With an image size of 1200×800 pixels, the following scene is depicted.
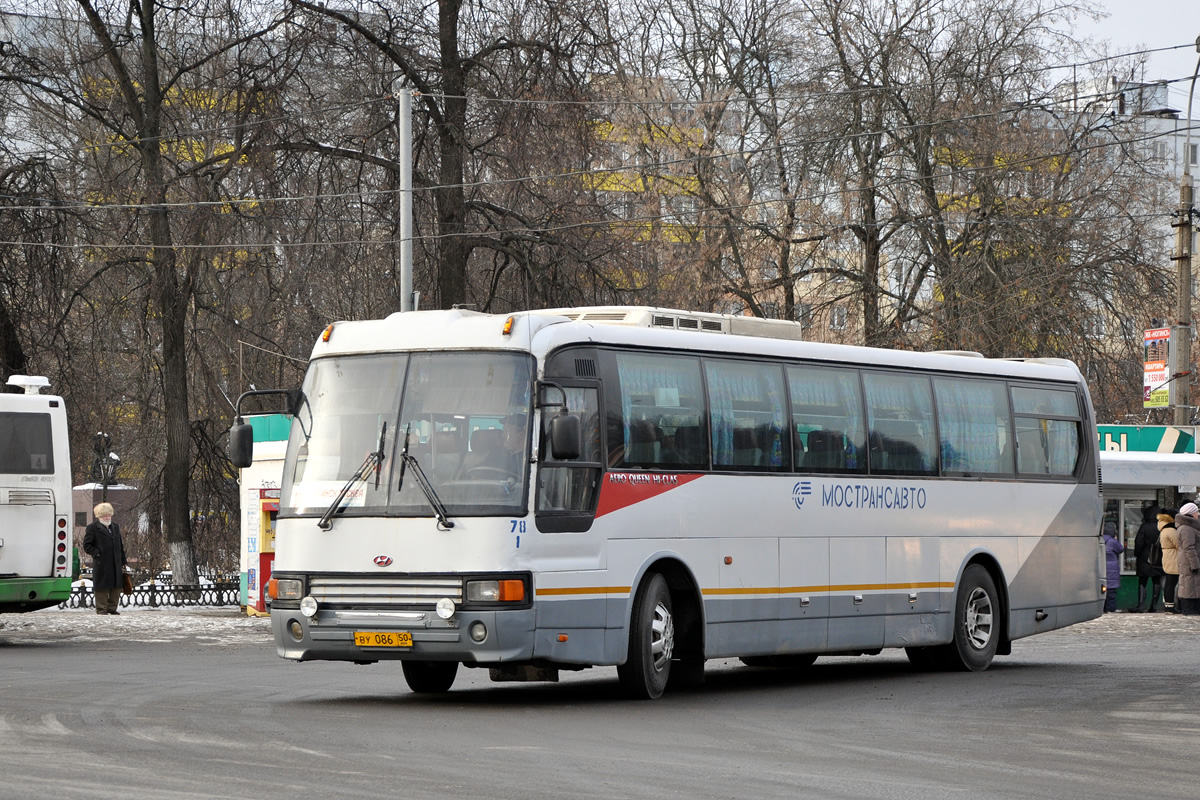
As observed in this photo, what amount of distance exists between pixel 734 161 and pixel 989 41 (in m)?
6.42

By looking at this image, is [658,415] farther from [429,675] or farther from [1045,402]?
[1045,402]

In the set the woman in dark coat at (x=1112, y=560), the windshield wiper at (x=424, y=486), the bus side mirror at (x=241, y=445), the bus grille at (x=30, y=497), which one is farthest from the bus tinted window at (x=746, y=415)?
the woman in dark coat at (x=1112, y=560)

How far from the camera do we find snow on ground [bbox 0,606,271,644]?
2525cm

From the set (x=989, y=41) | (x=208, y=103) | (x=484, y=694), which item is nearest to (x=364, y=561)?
(x=484, y=694)

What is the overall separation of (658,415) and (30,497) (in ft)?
36.2

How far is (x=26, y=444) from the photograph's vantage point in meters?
23.4

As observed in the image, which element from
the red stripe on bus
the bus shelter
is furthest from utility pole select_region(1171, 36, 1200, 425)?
the red stripe on bus

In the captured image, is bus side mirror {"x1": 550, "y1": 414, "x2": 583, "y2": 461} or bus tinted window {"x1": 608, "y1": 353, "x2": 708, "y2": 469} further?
bus tinted window {"x1": 608, "y1": 353, "x2": 708, "y2": 469}

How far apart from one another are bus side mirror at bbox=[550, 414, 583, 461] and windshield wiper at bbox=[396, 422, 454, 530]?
0.94m

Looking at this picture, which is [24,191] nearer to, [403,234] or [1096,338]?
[403,234]

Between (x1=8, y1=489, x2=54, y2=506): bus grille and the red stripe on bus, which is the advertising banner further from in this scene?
the red stripe on bus

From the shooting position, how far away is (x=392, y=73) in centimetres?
3088

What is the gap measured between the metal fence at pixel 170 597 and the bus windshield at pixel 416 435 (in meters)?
19.1

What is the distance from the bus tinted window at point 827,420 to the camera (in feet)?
54.9
